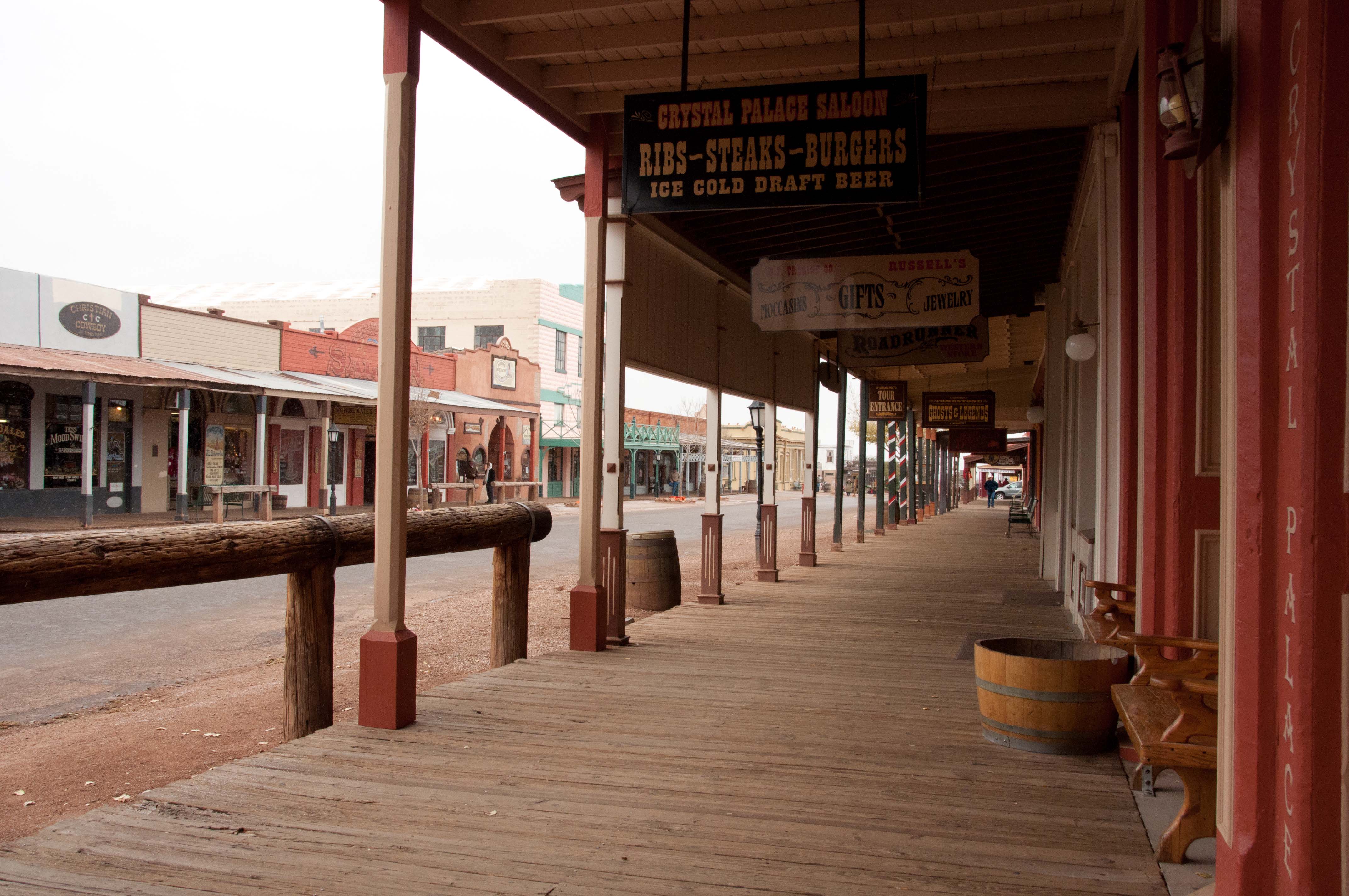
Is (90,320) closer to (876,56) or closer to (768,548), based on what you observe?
(768,548)

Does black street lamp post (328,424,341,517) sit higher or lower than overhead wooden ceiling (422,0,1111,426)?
lower

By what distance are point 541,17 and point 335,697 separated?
4380 mm

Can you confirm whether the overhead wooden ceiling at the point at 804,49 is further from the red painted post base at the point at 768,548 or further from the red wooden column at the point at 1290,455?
the red painted post base at the point at 768,548

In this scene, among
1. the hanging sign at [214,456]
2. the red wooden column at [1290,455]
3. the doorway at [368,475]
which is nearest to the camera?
the red wooden column at [1290,455]

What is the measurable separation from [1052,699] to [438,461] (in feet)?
84.5

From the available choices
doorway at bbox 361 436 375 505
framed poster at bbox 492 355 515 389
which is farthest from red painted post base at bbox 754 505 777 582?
framed poster at bbox 492 355 515 389

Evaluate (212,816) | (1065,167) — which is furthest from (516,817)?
(1065,167)

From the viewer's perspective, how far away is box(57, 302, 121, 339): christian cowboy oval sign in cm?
1839

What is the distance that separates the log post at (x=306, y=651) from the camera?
4.76 metres

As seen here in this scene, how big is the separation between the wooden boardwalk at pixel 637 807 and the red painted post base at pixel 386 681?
0.10m

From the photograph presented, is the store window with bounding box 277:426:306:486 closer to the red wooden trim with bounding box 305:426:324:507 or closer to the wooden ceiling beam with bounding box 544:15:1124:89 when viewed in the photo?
the red wooden trim with bounding box 305:426:324:507

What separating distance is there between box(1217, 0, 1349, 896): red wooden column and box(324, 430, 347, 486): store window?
2336 centimetres

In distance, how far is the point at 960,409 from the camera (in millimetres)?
19844

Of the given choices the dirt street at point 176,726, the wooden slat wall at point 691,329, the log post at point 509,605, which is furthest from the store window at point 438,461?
the log post at point 509,605
